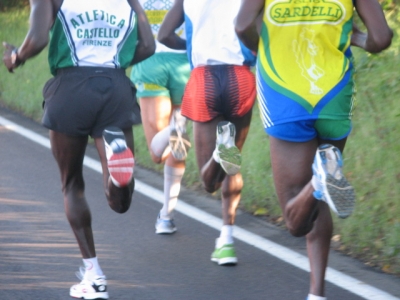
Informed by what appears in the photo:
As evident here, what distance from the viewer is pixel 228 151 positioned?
5.59m

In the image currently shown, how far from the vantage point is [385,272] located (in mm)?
5805

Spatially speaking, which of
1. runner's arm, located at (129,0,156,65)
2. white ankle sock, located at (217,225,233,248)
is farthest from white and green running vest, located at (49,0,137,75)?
white ankle sock, located at (217,225,233,248)

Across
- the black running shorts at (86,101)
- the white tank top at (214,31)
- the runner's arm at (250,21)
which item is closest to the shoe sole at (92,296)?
the black running shorts at (86,101)

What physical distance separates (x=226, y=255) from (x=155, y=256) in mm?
548

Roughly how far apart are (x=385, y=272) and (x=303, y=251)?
0.71m

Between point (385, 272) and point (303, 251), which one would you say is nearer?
point (385, 272)

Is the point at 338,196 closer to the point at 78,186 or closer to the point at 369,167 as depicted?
the point at 78,186

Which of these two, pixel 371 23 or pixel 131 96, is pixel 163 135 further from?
pixel 371 23

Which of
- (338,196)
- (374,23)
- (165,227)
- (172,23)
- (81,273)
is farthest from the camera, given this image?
(165,227)

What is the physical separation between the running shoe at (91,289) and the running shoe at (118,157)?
666 millimetres

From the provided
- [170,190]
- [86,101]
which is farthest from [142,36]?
[170,190]

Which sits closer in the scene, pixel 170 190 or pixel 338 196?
pixel 338 196

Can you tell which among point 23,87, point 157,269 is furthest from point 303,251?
point 23,87

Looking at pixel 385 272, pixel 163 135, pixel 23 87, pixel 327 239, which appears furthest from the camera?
pixel 23 87
